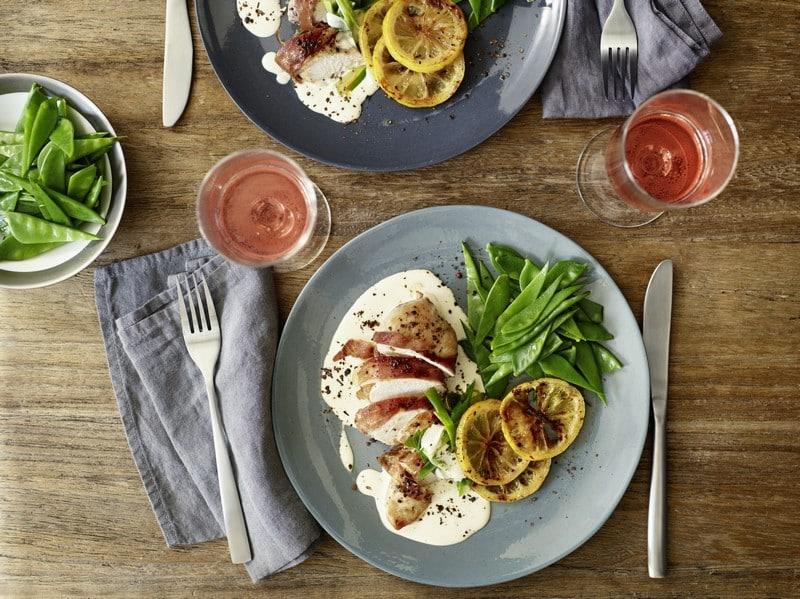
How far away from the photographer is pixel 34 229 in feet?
5.68

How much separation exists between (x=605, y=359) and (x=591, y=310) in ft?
0.44

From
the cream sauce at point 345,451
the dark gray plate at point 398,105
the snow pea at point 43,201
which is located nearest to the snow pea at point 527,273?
the dark gray plate at point 398,105

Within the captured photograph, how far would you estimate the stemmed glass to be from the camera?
1.65 metres

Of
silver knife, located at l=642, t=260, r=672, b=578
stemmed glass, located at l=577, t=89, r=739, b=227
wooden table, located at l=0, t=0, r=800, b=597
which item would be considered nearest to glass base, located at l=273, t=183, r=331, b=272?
wooden table, located at l=0, t=0, r=800, b=597

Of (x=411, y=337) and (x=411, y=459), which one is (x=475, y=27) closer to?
(x=411, y=337)

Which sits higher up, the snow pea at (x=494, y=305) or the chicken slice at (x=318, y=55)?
the chicken slice at (x=318, y=55)

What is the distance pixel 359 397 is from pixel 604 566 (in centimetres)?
83

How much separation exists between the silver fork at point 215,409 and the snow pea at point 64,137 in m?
0.43

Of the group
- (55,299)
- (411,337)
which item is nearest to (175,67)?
(55,299)

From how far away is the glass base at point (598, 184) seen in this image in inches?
72.2

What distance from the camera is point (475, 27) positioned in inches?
71.9

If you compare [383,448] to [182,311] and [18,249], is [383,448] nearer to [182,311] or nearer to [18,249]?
[182,311]

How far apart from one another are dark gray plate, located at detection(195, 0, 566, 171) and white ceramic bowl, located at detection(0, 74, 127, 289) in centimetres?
37

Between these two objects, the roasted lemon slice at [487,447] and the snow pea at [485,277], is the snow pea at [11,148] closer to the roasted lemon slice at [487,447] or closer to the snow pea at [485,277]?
the snow pea at [485,277]
